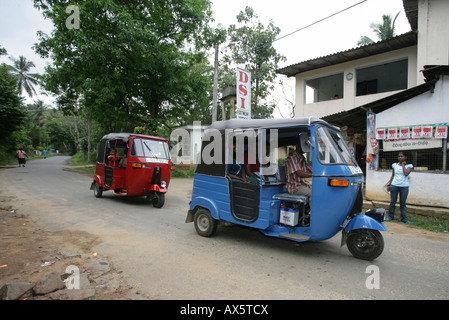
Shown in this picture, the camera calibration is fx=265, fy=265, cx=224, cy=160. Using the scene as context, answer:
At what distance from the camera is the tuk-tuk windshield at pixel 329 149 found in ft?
13.6

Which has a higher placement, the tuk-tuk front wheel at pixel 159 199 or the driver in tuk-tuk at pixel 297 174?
the driver in tuk-tuk at pixel 297 174

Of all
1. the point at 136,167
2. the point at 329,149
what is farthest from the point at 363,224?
the point at 136,167

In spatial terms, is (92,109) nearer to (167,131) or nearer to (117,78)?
(117,78)

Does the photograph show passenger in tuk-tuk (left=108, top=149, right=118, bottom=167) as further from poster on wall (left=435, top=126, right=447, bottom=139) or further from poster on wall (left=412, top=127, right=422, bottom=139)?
poster on wall (left=435, top=126, right=447, bottom=139)

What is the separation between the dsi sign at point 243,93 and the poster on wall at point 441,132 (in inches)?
222

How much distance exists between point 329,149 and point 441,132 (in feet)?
18.0

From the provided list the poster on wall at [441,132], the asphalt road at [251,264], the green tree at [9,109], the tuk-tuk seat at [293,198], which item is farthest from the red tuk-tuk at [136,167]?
the green tree at [9,109]

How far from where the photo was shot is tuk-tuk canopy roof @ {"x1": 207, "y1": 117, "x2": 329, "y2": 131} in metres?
4.23

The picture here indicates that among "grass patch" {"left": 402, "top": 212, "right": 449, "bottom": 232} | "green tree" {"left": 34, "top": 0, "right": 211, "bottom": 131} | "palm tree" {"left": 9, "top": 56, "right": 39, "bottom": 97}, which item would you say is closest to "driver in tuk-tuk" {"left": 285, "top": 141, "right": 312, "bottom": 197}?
"grass patch" {"left": 402, "top": 212, "right": 449, "bottom": 232}

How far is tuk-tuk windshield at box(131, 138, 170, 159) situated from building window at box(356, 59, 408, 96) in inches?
415

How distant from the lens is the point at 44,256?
4137mm

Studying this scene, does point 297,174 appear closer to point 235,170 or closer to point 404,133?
point 235,170

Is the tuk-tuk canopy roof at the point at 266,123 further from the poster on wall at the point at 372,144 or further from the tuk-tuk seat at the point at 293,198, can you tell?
the poster on wall at the point at 372,144

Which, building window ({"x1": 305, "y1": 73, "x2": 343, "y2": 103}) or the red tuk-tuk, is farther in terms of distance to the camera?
building window ({"x1": 305, "y1": 73, "x2": 343, "y2": 103})
